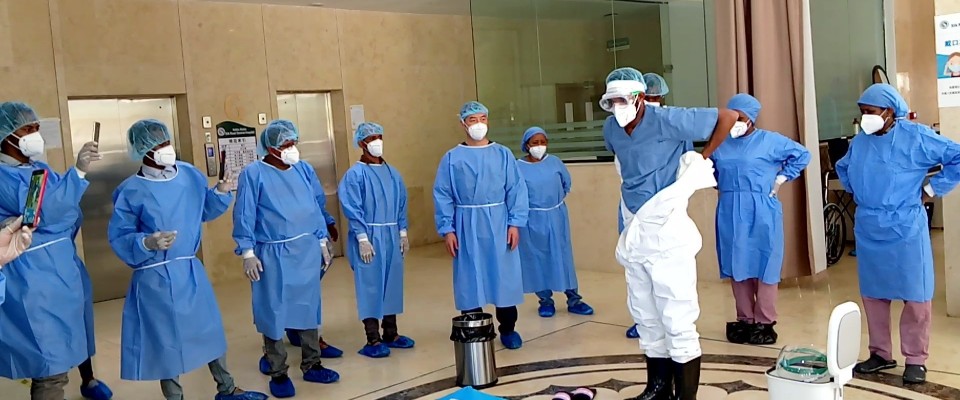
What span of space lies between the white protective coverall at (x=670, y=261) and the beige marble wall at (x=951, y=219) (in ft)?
6.64

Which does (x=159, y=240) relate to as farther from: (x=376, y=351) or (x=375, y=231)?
(x=376, y=351)

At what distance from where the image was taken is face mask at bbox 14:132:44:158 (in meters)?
3.57

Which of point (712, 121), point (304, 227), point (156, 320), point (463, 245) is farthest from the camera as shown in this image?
point (463, 245)

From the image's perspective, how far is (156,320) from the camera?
3.54m

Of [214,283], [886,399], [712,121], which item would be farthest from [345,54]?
[886,399]

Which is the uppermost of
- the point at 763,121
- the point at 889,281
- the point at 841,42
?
the point at 841,42

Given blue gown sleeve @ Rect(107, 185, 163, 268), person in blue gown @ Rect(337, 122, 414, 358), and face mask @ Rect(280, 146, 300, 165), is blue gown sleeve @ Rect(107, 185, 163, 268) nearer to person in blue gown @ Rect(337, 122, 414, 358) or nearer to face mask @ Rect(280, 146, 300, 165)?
face mask @ Rect(280, 146, 300, 165)

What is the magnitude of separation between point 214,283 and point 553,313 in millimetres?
3480

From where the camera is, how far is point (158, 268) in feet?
11.6

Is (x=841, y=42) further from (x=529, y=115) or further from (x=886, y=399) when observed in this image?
(x=886, y=399)

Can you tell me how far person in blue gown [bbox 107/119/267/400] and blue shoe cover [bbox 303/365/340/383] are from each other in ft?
2.19

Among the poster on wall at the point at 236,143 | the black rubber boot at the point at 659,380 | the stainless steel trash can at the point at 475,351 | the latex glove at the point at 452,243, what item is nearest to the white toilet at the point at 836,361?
the black rubber boot at the point at 659,380

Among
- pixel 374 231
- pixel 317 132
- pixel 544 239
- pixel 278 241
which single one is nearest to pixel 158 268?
pixel 278 241

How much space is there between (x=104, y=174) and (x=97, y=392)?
3.17 m
